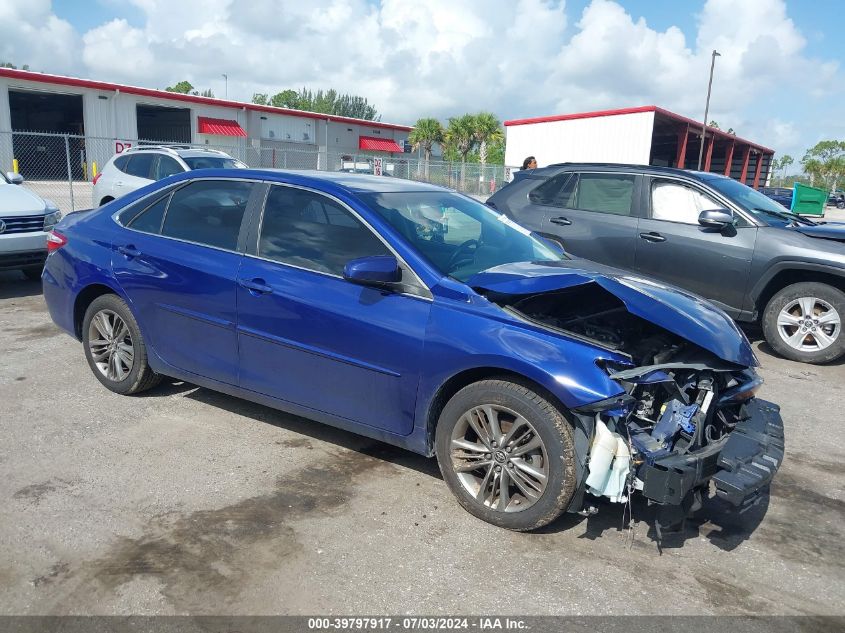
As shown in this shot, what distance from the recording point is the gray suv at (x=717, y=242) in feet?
21.6

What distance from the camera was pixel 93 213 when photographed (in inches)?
202

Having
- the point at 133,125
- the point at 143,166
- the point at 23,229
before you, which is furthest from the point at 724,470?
the point at 133,125

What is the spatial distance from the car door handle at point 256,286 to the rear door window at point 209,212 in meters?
0.28

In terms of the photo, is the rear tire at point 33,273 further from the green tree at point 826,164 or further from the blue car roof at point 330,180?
the green tree at point 826,164

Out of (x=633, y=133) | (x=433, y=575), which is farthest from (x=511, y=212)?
(x=633, y=133)

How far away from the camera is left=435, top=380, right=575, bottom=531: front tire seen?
3168mm

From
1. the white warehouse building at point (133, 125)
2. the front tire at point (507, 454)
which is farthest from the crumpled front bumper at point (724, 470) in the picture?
the white warehouse building at point (133, 125)

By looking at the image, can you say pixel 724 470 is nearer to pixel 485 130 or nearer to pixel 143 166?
pixel 143 166

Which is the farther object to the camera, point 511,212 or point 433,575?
point 511,212

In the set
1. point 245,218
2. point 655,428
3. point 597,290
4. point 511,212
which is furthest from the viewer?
point 511,212

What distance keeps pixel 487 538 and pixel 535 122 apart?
125 feet

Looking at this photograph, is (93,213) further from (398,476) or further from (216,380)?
(398,476)

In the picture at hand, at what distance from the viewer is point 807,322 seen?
262 inches

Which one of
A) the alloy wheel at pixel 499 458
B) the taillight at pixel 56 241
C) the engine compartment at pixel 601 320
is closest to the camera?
the alloy wheel at pixel 499 458
